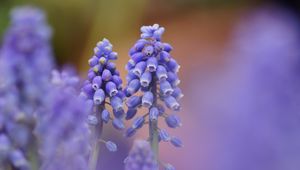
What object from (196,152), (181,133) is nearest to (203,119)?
(196,152)

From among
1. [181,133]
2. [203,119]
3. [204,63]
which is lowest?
[203,119]

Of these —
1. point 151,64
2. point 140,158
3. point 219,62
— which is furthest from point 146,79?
point 219,62

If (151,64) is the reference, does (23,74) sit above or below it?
below

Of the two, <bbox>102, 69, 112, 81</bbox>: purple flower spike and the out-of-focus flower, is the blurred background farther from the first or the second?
<bbox>102, 69, 112, 81</bbox>: purple flower spike

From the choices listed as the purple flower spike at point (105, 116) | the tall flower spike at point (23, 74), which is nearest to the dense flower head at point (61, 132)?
the tall flower spike at point (23, 74)

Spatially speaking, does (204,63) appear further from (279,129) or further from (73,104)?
(73,104)

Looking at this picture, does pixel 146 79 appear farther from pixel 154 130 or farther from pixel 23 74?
pixel 23 74

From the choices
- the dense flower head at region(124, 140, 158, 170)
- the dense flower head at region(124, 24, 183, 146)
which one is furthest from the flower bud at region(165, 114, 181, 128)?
the dense flower head at region(124, 140, 158, 170)
